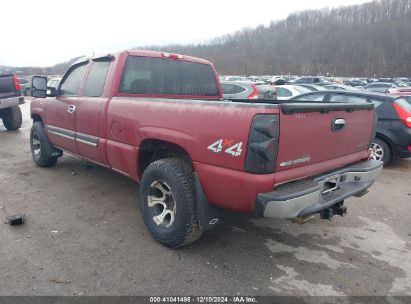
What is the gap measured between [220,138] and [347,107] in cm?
131

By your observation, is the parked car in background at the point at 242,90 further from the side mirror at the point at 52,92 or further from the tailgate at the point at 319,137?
the tailgate at the point at 319,137

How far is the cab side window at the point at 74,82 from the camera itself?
4.65m

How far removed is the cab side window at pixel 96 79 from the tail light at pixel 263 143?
7.74 ft

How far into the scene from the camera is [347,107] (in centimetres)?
310

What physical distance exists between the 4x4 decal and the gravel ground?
110cm

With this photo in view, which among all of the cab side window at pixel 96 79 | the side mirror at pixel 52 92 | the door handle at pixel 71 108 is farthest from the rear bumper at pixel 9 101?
the cab side window at pixel 96 79

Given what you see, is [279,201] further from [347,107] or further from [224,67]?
[224,67]

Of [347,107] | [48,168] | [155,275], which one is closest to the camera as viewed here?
[155,275]

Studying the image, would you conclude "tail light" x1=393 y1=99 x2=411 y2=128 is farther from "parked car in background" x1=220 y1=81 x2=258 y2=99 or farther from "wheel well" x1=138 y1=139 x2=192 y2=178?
"wheel well" x1=138 y1=139 x2=192 y2=178

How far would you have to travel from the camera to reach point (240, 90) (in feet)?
31.9

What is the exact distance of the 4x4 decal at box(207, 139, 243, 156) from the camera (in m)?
2.54

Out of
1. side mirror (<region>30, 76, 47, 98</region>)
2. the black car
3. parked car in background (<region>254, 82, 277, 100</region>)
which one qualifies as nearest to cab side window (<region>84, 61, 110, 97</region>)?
side mirror (<region>30, 76, 47, 98</region>)

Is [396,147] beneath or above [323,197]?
beneath

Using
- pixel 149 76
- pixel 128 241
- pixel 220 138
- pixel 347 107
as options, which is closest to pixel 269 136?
pixel 220 138
